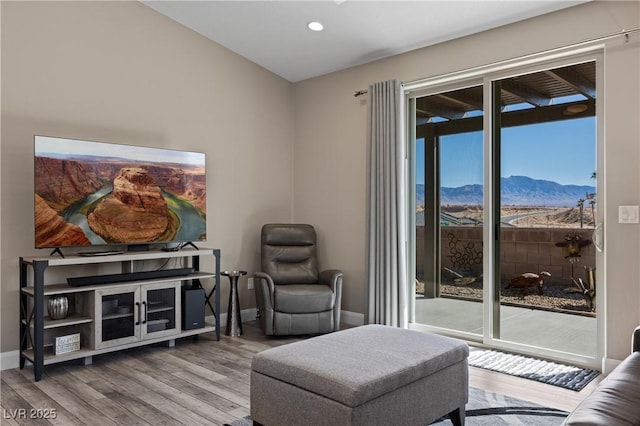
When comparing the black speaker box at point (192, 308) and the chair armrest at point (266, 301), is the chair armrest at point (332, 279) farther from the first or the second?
the black speaker box at point (192, 308)

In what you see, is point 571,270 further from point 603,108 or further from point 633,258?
point 603,108

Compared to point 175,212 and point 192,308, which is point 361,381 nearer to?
point 192,308

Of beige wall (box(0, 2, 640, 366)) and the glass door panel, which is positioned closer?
beige wall (box(0, 2, 640, 366))

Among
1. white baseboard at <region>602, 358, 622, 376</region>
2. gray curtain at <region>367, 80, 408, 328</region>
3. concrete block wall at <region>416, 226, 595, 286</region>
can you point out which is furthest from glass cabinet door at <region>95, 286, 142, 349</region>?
white baseboard at <region>602, 358, 622, 376</region>

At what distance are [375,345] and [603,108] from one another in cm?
253

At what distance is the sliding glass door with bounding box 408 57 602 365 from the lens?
144 inches

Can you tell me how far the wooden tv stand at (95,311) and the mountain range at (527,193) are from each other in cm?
248

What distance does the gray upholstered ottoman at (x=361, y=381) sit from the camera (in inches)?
79.4

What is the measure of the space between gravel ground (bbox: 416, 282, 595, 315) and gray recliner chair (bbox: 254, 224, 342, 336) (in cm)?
123

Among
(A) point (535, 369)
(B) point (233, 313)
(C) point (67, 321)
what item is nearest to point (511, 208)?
(A) point (535, 369)

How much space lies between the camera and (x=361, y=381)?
2.00 meters

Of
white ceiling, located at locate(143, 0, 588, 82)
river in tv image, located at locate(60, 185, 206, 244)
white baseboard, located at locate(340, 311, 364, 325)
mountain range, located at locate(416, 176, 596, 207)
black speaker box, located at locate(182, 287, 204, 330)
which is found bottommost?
white baseboard, located at locate(340, 311, 364, 325)

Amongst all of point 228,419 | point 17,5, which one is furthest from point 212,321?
point 17,5

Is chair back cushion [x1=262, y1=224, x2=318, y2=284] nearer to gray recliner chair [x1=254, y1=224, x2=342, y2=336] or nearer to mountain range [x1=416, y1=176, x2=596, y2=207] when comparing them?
gray recliner chair [x1=254, y1=224, x2=342, y2=336]
